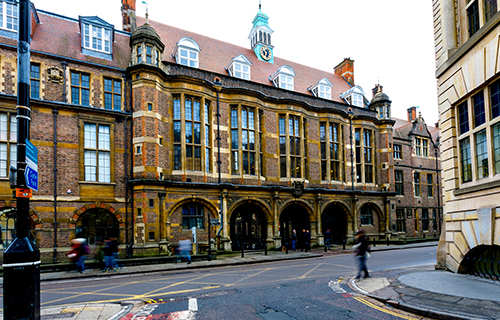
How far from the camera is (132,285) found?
38.0 ft

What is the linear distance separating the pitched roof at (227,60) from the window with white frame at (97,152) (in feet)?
23.2

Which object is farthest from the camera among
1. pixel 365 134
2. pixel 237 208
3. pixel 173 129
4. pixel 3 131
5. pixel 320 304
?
pixel 365 134

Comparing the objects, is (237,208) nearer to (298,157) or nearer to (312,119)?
(298,157)

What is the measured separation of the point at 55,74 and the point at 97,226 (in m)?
9.08

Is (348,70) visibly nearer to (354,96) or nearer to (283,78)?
(354,96)

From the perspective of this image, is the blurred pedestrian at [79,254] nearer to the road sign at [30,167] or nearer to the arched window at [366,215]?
the road sign at [30,167]

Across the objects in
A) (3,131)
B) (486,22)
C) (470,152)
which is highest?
(486,22)

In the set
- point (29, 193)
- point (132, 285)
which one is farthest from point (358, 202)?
point (29, 193)

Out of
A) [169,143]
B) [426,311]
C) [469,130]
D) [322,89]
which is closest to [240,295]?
[426,311]

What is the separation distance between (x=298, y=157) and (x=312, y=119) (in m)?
3.83

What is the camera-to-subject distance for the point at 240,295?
9.15 meters

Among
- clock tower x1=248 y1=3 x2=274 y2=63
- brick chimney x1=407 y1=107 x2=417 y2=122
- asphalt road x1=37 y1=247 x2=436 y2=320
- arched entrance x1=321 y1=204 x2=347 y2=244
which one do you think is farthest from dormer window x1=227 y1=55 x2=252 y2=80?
brick chimney x1=407 y1=107 x2=417 y2=122

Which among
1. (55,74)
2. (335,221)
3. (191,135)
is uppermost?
(55,74)

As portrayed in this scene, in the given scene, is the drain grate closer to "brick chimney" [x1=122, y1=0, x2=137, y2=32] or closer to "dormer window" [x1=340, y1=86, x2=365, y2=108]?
"brick chimney" [x1=122, y1=0, x2=137, y2=32]
